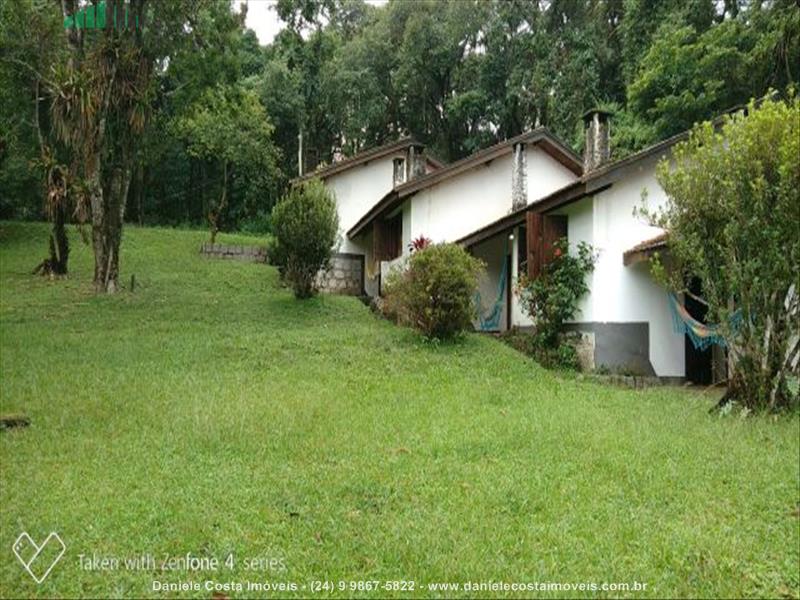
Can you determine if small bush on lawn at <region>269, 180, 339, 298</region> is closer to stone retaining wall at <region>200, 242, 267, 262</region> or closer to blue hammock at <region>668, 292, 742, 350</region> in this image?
blue hammock at <region>668, 292, 742, 350</region>

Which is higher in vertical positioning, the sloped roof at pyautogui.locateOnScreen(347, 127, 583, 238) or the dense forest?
the dense forest

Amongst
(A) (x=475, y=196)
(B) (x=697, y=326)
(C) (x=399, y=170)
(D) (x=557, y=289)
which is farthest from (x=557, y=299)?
(C) (x=399, y=170)

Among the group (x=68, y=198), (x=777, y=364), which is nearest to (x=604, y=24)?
(x=68, y=198)

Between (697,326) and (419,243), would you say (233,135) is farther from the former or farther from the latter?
(697,326)

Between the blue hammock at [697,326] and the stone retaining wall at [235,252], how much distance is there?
17.7 m

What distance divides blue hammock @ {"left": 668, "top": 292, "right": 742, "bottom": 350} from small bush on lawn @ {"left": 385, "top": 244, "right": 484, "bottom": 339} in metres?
3.57

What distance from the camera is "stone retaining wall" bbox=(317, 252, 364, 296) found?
22.1 m

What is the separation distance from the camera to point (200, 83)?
1836 cm

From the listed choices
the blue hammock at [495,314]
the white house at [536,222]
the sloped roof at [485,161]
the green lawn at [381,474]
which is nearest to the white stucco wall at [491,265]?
the white house at [536,222]

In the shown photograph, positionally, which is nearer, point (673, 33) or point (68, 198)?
point (68, 198)

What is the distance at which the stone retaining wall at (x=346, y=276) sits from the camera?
22078 mm

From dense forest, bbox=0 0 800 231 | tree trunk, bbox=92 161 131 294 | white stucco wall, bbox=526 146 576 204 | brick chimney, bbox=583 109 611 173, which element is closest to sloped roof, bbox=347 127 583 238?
white stucco wall, bbox=526 146 576 204

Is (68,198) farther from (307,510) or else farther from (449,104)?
(449,104)

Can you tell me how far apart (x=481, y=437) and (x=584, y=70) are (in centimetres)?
2393
